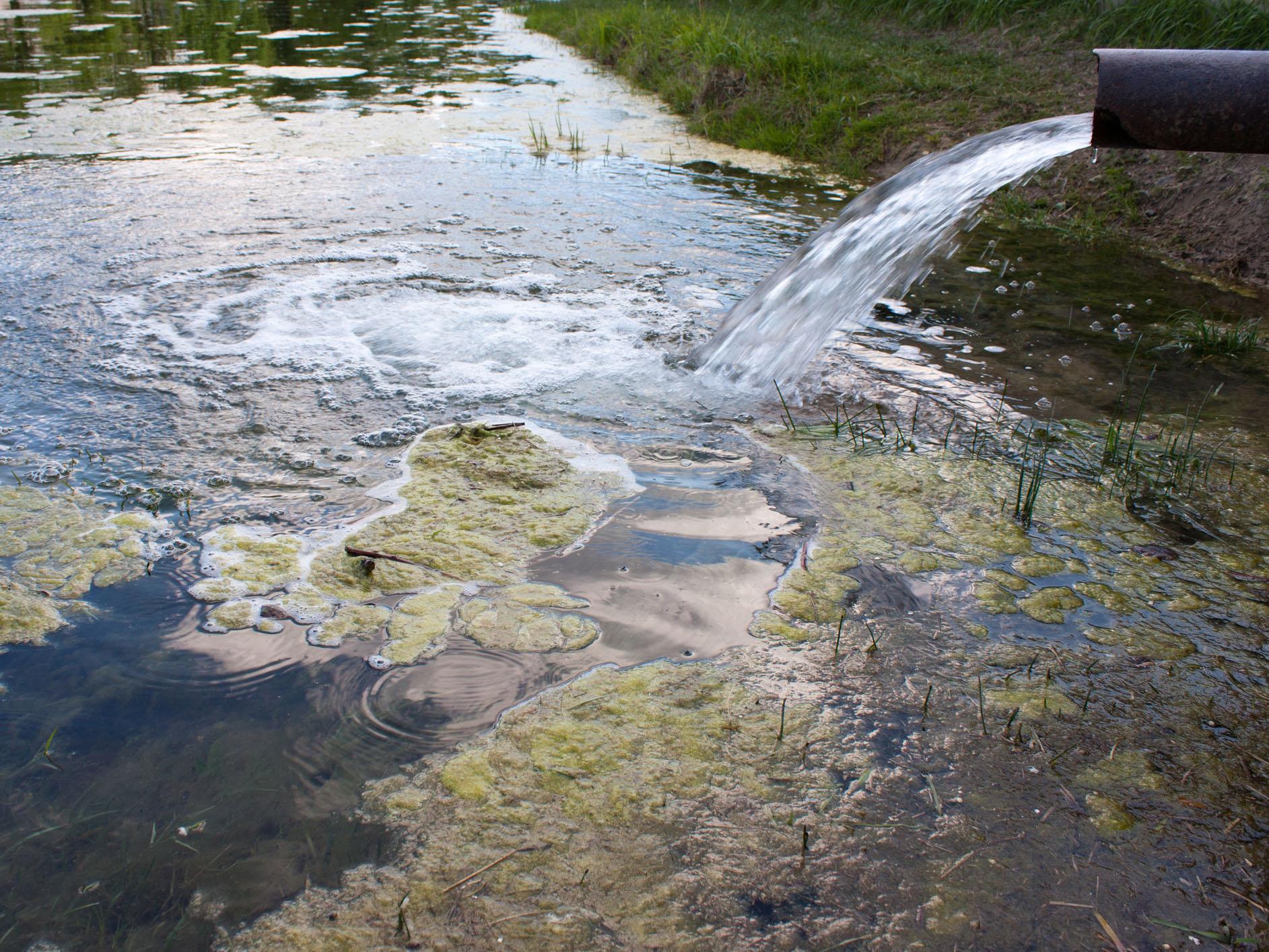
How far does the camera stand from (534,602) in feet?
7.18

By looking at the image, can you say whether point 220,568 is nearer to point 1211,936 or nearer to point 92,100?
point 1211,936

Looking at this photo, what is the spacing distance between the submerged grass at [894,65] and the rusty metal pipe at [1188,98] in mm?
4619

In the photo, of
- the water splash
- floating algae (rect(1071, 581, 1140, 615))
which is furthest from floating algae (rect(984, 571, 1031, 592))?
the water splash

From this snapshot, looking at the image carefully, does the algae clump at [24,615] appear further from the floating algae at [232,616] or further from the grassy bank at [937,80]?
the grassy bank at [937,80]

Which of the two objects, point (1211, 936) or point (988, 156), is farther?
point (988, 156)

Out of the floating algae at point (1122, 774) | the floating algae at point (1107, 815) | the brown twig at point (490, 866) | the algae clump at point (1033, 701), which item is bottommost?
the brown twig at point (490, 866)

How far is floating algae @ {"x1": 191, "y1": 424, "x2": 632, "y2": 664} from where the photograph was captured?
2094 millimetres

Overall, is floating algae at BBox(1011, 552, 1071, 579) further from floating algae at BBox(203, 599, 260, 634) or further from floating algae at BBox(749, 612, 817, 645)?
floating algae at BBox(203, 599, 260, 634)

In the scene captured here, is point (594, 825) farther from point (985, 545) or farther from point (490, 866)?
point (985, 545)

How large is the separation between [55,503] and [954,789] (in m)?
2.24

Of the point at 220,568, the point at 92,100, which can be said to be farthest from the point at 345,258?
the point at 92,100

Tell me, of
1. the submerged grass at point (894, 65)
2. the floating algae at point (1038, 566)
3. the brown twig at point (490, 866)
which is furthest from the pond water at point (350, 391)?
the submerged grass at point (894, 65)

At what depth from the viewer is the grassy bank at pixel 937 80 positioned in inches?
214

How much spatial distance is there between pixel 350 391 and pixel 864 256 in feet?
7.02
